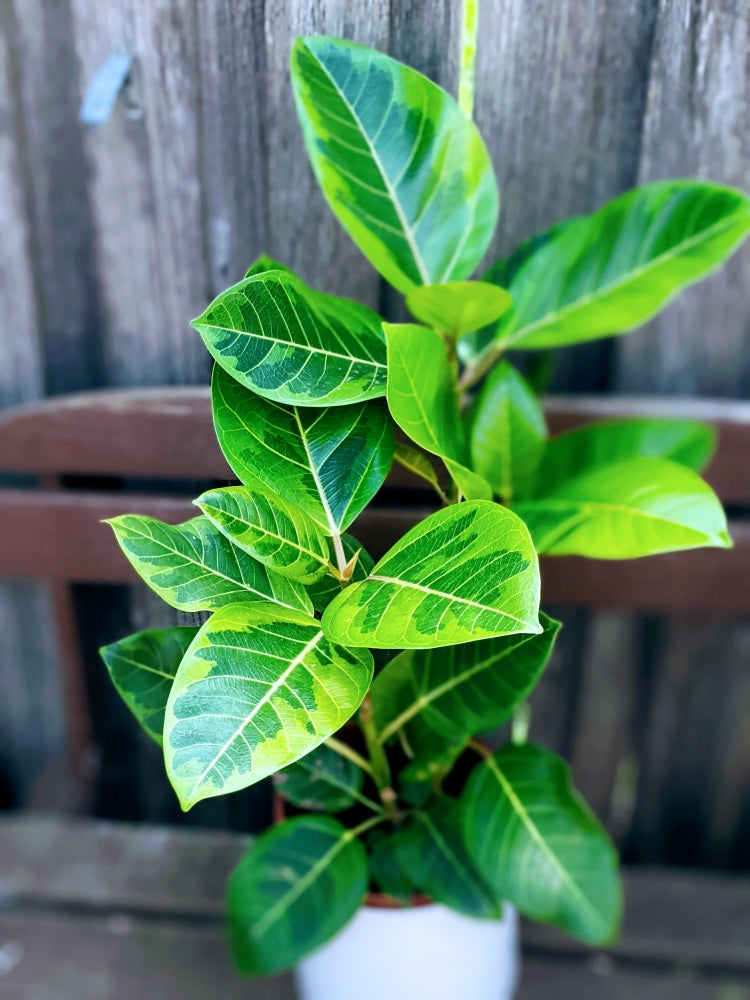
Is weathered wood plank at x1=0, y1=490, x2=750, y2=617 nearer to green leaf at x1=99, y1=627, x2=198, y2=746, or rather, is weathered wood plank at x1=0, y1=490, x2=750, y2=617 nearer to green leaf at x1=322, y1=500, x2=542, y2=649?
green leaf at x1=99, y1=627, x2=198, y2=746

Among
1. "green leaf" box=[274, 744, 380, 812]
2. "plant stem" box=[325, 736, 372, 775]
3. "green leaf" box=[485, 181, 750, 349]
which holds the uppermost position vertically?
"green leaf" box=[485, 181, 750, 349]

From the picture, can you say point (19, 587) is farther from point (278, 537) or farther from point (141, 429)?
point (278, 537)

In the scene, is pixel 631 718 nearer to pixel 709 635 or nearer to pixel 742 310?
pixel 709 635

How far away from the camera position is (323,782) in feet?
2.23

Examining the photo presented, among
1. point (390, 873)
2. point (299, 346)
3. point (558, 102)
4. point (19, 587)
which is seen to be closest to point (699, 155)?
point (558, 102)

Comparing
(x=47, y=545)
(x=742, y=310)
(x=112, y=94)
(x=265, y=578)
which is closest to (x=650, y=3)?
(x=742, y=310)

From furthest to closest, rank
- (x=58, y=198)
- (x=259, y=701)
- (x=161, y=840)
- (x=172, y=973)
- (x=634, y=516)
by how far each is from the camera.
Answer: (x=161, y=840), (x=172, y=973), (x=58, y=198), (x=634, y=516), (x=259, y=701)

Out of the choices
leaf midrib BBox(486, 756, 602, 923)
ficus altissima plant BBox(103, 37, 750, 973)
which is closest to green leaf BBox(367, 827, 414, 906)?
ficus altissima plant BBox(103, 37, 750, 973)

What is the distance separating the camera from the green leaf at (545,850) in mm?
627

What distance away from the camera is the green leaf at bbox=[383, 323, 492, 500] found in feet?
1.61

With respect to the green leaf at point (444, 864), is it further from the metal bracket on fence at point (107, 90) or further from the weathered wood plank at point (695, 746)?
the metal bracket on fence at point (107, 90)

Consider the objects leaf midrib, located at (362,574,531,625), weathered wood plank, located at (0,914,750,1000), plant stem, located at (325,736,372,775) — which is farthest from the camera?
weathered wood plank, located at (0,914,750,1000)

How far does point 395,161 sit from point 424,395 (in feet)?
0.64

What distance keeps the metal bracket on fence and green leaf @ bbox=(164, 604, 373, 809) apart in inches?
17.1
